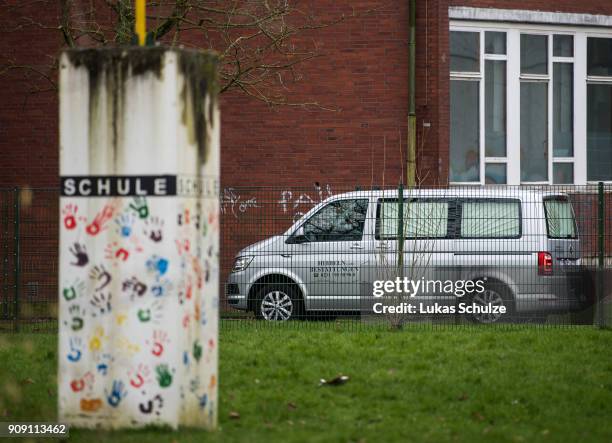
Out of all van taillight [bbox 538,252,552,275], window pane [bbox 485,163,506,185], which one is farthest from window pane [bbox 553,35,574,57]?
van taillight [bbox 538,252,552,275]

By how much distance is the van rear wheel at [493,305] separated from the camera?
45.6ft

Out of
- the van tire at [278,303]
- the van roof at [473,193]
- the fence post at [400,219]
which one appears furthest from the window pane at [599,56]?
the van tire at [278,303]

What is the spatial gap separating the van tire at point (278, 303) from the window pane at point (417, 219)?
52.7 inches

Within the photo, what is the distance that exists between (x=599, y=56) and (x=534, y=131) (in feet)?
6.41

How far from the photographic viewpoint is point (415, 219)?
13.8 m

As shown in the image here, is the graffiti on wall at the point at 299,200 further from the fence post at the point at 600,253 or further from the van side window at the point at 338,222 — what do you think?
the fence post at the point at 600,253

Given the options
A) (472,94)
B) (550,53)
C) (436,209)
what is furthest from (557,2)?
(436,209)

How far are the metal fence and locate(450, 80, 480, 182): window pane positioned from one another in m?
5.70

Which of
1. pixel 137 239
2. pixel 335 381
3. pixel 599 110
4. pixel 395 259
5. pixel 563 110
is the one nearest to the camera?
pixel 137 239

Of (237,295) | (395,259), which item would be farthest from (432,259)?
(237,295)

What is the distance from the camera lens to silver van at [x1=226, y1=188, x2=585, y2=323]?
45.0ft

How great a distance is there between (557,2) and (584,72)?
1.48 metres

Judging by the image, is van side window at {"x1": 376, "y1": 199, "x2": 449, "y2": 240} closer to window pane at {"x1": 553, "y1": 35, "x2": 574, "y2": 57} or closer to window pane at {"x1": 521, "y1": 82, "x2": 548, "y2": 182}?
window pane at {"x1": 521, "y1": 82, "x2": 548, "y2": 182}

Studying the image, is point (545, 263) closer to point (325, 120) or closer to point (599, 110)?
point (325, 120)
